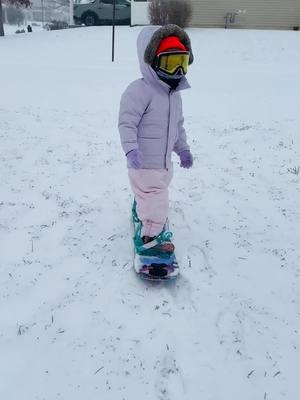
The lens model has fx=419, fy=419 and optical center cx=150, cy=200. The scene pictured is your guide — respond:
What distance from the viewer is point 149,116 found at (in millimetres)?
3650

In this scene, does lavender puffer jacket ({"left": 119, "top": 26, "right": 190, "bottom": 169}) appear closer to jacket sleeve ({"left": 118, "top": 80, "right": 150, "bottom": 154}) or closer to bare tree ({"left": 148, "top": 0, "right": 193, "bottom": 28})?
jacket sleeve ({"left": 118, "top": 80, "right": 150, "bottom": 154})

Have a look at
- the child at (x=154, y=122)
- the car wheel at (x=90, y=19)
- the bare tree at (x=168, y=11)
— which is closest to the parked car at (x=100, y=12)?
the car wheel at (x=90, y=19)

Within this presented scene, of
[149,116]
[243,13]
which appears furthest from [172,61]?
[243,13]

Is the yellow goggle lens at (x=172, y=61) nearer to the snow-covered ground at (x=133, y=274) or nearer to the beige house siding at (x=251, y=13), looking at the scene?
the snow-covered ground at (x=133, y=274)

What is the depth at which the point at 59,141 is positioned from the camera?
6961mm

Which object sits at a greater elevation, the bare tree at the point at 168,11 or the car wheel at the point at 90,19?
the bare tree at the point at 168,11

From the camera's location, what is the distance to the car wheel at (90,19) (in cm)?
2873

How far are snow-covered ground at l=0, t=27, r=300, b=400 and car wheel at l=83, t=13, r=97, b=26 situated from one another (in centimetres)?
2283

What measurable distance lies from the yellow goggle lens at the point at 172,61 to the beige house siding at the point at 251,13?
79.7 ft

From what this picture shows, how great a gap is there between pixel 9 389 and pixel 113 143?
4858 mm

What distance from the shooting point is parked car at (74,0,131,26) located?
89.5 ft

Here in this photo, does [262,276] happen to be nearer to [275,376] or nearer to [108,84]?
[275,376]

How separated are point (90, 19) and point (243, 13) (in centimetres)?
1052

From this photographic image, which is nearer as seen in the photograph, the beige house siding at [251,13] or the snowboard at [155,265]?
the snowboard at [155,265]
